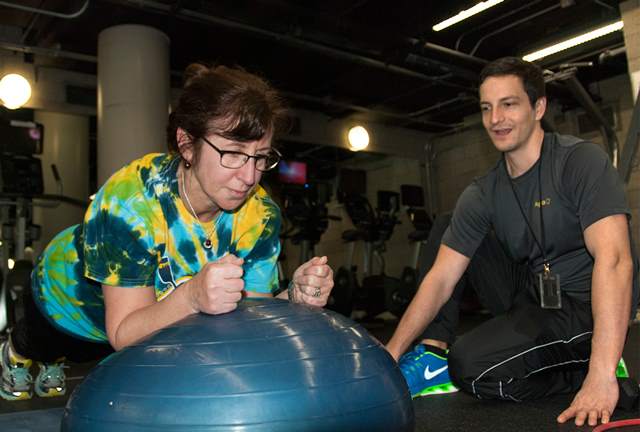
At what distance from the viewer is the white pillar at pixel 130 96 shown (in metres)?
4.78

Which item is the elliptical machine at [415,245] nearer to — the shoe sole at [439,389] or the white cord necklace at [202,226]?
the shoe sole at [439,389]

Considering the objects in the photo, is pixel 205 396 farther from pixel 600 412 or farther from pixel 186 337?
pixel 600 412

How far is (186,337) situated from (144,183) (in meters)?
0.55

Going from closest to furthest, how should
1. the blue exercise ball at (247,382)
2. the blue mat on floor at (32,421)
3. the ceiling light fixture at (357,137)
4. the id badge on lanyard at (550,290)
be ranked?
the blue exercise ball at (247,382) < the blue mat on floor at (32,421) < the id badge on lanyard at (550,290) < the ceiling light fixture at (357,137)

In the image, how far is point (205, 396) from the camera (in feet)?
2.87

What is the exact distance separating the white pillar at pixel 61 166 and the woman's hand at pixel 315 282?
5.82 meters

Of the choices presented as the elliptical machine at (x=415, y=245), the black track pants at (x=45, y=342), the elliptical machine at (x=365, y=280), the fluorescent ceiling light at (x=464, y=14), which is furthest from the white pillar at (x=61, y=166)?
the black track pants at (x=45, y=342)

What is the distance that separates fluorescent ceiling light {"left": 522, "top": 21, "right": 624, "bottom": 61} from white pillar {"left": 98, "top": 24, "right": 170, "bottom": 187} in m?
3.92

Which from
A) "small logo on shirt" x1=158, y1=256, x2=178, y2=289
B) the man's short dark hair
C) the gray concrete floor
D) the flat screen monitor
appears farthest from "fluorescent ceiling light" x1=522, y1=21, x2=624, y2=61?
"small logo on shirt" x1=158, y1=256, x2=178, y2=289

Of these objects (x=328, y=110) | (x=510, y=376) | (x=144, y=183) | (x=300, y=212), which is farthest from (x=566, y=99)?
(x=144, y=183)

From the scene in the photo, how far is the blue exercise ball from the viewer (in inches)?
34.2

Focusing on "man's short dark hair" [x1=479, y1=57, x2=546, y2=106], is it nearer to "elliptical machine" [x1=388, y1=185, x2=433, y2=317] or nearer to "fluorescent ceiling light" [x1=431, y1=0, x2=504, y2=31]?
"fluorescent ceiling light" [x1=431, y1=0, x2=504, y2=31]

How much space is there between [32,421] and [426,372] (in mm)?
1365

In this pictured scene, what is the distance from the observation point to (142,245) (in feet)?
4.42
